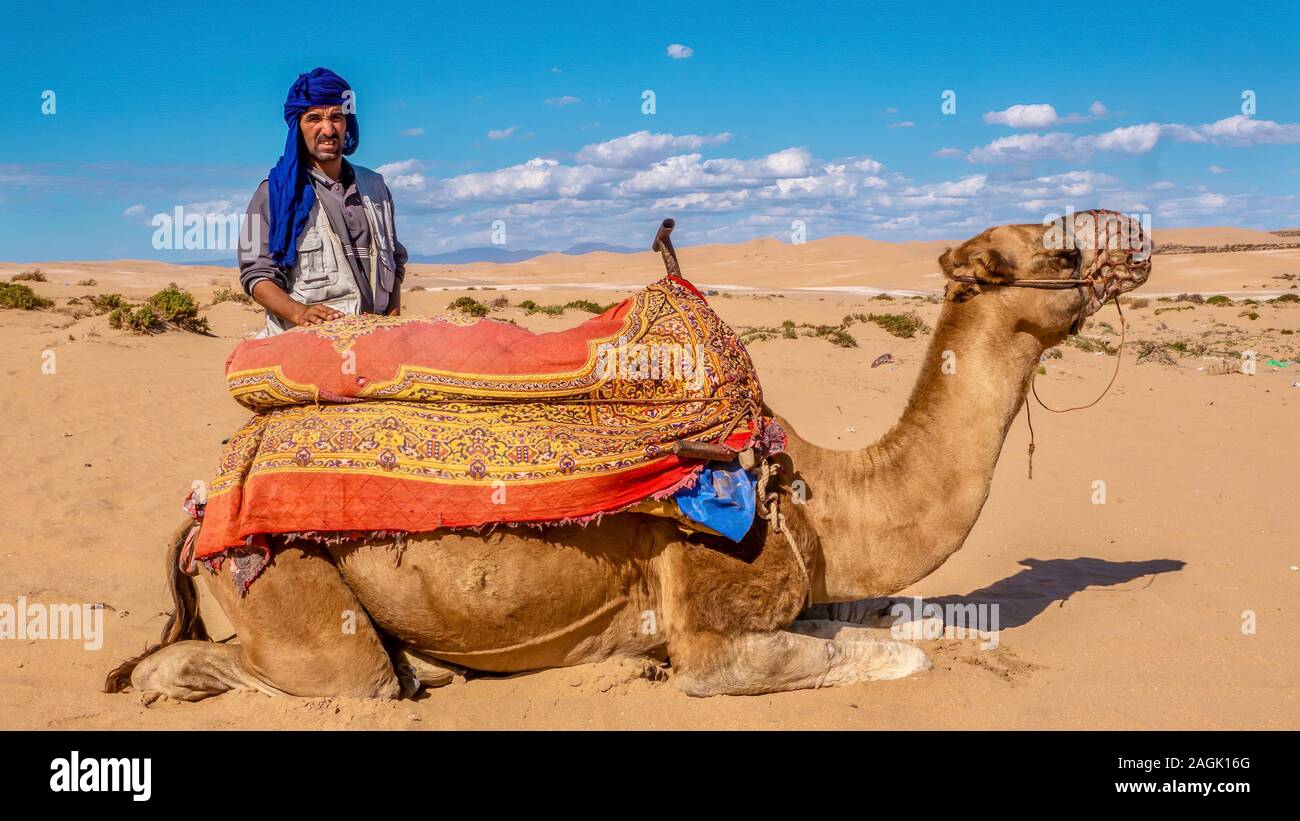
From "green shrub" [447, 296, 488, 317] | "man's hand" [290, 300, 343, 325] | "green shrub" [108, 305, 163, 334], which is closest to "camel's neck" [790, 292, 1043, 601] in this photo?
"man's hand" [290, 300, 343, 325]

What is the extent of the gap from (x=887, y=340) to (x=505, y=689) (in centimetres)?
1649

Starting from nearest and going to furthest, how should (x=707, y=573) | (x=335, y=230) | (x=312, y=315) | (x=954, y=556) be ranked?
(x=707, y=573), (x=312, y=315), (x=335, y=230), (x=954, y=556)

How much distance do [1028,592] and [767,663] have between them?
3.02 m

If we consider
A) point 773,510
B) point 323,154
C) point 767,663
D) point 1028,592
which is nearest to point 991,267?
point 773,510

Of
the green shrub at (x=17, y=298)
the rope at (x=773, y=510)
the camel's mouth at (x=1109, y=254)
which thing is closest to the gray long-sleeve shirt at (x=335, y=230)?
the rope at (x=773, y=510)

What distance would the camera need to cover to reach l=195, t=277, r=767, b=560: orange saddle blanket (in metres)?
4.02

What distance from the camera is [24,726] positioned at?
167 inches

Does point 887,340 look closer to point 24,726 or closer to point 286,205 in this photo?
point 286,205

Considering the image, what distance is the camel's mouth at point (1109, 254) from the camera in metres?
4.50

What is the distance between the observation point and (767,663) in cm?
436

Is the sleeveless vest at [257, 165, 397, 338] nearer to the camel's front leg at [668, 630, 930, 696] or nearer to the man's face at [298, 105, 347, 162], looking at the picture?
the man's face at [298, 105, 347, 162]

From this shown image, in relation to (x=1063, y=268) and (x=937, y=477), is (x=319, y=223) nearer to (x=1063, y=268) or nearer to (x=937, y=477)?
(x=937, y=477)

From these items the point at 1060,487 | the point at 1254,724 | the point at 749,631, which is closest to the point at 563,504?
the point at 749,631

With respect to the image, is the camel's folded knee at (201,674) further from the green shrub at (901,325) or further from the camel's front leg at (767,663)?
the green shrub at (901,325)
